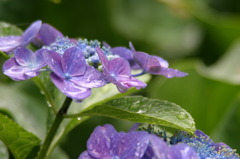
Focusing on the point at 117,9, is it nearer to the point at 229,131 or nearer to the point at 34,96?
the point at 34,96

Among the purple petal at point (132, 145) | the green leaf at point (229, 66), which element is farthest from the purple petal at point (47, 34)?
the green leaf at point (229, 66)

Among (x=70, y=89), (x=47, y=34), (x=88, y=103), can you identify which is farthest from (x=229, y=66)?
(x=70, y=89)

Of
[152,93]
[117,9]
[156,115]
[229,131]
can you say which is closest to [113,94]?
[156,115]

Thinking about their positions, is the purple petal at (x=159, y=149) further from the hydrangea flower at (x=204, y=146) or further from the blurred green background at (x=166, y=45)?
the blurred green background at (x=166, y=45)

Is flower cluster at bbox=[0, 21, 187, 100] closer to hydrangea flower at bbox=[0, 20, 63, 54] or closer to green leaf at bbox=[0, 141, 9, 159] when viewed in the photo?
hydrangea flower at bbox=[0, 20, 63, 54]

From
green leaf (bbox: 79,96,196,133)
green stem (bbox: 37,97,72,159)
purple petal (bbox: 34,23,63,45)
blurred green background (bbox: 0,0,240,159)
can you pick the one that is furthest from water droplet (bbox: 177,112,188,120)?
blurred green background (bbox: 0,0,240,159)

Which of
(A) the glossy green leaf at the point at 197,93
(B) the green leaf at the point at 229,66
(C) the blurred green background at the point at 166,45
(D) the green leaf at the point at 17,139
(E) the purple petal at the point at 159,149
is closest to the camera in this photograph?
(E) the purple petal at the point at 159,149
